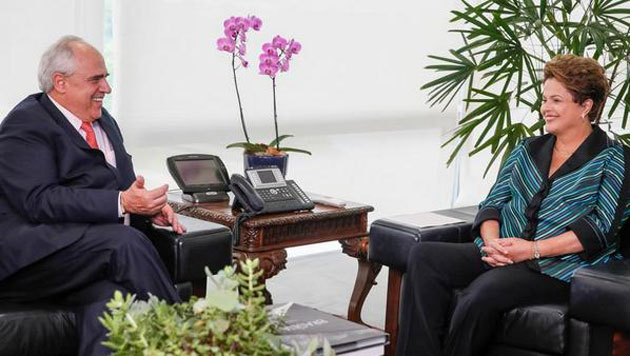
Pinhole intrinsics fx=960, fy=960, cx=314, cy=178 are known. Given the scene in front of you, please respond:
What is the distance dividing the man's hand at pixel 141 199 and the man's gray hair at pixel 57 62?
453 millimetres

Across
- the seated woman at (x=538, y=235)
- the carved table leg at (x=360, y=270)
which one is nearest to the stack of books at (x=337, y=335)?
the seated woman at (x=538, y=235)

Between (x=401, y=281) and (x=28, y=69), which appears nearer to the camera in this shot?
(x=401, y=281)

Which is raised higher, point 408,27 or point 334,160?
point 408,27

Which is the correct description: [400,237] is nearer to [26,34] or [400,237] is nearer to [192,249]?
[192,249]

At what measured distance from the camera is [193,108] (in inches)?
196

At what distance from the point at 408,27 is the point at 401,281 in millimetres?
2622

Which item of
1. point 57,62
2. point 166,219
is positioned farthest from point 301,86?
point 57,62

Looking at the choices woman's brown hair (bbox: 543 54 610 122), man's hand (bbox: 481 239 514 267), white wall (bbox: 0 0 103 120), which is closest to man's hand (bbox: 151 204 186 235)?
man's hand (bbox: 481 239 514 267)

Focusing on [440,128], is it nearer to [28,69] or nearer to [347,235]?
[347,235]

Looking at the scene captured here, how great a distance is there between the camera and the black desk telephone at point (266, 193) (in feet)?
12.2

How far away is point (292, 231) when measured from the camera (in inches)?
149

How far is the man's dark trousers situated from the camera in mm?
3004

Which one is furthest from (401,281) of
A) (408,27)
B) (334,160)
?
(408,27)

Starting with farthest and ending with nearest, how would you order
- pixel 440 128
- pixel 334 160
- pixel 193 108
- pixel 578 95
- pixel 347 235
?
pixel 440 128
pixel 334 160
pixel 193 108
pixel 347 235
pixel 578 95
